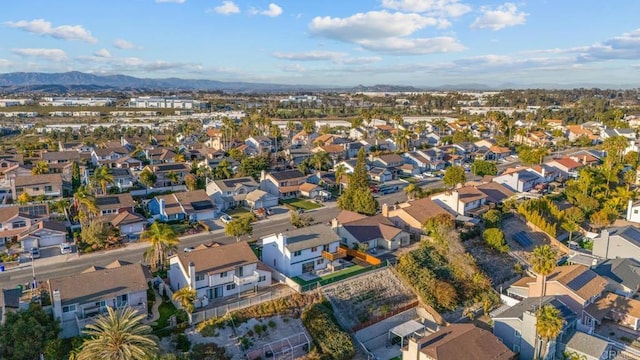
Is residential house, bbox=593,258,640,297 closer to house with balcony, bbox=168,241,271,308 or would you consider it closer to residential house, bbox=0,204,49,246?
house with balcony, bbox=168,241,271,308

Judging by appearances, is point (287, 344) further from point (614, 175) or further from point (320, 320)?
point (614, 175)

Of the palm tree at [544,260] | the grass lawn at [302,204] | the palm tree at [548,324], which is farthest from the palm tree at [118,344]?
the grass lawn at [302,204]

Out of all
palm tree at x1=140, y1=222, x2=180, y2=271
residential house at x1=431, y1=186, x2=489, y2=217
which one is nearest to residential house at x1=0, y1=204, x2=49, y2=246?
palm tree at x1=140, y1=222, x2=180, y2=271

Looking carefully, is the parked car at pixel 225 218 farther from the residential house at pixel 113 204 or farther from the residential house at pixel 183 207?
the residential house at pixel 113 204

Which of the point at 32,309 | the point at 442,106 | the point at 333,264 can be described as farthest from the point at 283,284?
the point at 442,106

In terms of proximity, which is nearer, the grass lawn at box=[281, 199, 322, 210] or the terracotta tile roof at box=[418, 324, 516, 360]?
the terracotta tile roof at box=[418, 324, 516, 360]
